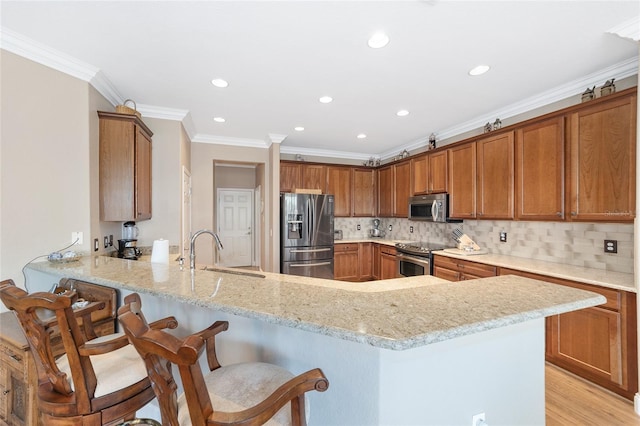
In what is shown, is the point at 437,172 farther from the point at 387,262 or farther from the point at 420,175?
the point at 387,262

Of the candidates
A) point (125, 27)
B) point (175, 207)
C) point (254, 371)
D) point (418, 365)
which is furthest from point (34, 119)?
point (418, 365)

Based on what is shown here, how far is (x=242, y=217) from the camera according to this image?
22.6 feet

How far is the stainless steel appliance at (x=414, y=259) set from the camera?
3.77m

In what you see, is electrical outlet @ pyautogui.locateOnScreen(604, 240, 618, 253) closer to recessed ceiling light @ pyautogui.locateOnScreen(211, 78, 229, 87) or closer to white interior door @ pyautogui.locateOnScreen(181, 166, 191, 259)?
recessed ceiling light @ pyautogui.locateOnScreen(211, 78, 229, 87)

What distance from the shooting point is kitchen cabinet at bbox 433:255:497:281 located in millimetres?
3020

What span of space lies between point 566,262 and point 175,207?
4306 mm

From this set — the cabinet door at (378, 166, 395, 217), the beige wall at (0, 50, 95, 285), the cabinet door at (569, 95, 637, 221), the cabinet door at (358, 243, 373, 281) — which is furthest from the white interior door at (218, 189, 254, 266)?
the cabinet door at (569, 95, 637, 221)

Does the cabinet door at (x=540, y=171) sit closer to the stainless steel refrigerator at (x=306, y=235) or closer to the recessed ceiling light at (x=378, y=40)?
the recessed ceiling light at (x=378, y=40)

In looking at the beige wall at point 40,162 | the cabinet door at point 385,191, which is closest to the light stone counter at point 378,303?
the beige wall at point 40,162

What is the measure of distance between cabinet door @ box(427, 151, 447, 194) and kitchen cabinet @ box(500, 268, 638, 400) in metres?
1.82

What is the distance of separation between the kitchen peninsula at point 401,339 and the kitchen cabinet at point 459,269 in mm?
1860

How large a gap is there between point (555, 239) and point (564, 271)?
58 centimetres

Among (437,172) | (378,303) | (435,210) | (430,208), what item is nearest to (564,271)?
(435,210)

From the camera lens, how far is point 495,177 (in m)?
3.23
